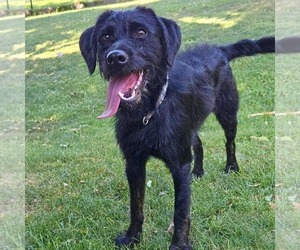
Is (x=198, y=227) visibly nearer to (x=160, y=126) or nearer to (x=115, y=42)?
(x=160, y=126)

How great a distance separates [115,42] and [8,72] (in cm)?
162

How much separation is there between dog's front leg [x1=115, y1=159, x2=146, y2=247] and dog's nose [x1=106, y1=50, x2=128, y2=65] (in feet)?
2.62

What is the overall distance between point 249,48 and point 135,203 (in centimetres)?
177

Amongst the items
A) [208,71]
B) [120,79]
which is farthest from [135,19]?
[208,71]

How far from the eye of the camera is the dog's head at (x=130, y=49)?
260 centimetres

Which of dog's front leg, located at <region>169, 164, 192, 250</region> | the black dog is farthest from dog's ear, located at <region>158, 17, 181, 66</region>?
dog's front leg, located at <region>169, 164, 192, 250</region>

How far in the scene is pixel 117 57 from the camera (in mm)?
2543

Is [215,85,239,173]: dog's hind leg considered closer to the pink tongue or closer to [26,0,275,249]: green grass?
[26,0,275,249]: green grass

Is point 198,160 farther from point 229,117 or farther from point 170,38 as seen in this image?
point 170,38

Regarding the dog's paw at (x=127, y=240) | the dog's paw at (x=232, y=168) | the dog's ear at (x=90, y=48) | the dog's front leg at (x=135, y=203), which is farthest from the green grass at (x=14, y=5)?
the dog's paw at (x=232, y=168)

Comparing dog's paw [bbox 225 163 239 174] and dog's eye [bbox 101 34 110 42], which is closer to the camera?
dog's eye [bbox 101 34 110 42]

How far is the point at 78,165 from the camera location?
453cm

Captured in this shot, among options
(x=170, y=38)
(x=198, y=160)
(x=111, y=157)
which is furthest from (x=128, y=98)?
(x=111, y=157)

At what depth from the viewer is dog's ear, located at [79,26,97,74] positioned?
9.77 ft
